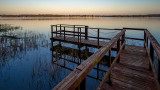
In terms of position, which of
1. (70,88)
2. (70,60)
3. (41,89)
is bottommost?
(41,89)

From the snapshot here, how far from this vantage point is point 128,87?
10.2 feet

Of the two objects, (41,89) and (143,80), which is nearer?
(143,80)

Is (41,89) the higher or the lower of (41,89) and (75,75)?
the lower

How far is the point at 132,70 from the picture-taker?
13.8 feet

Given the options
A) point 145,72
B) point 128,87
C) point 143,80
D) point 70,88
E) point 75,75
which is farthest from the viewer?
point 145,72

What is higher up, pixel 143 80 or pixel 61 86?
pixel 61 86

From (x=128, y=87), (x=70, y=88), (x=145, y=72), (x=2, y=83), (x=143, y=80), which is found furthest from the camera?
(x=2, y=83)

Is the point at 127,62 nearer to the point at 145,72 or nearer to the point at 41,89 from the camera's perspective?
the point at 145,72

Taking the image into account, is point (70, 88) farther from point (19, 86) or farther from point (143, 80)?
point (19, 86)

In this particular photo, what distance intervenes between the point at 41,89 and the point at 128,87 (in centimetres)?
365

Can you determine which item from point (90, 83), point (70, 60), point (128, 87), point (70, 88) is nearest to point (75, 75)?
point (70, 88)

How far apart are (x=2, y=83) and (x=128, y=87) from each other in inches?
211

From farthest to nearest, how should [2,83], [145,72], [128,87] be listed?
[2,83]
[145,72]
[128,87]

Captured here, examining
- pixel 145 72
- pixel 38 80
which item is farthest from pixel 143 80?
pixel 38 80
